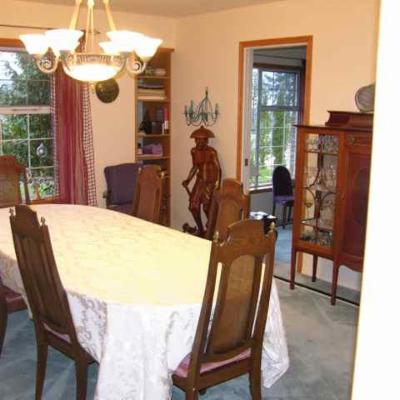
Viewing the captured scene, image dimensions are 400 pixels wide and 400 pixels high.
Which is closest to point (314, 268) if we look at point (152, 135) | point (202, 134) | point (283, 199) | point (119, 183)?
point (202, 134)

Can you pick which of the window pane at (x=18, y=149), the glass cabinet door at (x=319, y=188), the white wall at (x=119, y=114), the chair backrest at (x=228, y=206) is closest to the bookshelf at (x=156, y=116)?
the white wall at (x=119, y=114)

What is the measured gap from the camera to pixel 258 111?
22.8ft

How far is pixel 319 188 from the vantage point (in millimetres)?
4379

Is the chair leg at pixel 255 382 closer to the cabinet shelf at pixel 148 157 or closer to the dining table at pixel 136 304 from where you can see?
the dining table at pixel 136 304

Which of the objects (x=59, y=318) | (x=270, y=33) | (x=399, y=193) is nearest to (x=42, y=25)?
(x=270, y=33)

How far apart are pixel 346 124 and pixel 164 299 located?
2.34 meters

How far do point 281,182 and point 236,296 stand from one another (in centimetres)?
462

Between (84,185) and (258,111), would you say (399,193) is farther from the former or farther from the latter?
(258,111)

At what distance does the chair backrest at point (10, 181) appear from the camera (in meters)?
4.54

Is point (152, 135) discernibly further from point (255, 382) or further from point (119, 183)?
point (255, 382)

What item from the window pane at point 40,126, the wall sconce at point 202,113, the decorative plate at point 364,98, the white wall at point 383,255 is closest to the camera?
the white wall at point 383,255

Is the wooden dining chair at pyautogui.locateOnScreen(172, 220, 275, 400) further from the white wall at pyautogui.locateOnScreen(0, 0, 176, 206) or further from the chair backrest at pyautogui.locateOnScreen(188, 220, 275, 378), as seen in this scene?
the white wall at pyautogui.locateOnScreen(0, 0, 176, 206)

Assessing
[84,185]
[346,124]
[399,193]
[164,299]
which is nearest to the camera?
[399,193]

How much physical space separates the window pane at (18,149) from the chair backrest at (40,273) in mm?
2997
